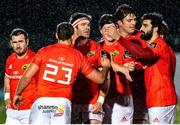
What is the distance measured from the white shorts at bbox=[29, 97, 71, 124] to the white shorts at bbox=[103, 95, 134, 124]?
5.43 feet

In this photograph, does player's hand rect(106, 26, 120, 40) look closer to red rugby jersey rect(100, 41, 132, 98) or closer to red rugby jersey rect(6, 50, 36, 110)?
red rugby jersey rect(100, 41, 132, 98)

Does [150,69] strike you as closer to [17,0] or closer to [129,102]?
[129,102]

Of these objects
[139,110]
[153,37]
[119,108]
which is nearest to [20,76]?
[119,108]

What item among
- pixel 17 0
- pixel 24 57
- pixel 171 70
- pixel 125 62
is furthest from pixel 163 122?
pixel 17 0

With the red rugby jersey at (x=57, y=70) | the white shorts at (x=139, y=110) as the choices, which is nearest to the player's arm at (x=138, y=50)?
the red rugby jersey at (x=57, y=70)

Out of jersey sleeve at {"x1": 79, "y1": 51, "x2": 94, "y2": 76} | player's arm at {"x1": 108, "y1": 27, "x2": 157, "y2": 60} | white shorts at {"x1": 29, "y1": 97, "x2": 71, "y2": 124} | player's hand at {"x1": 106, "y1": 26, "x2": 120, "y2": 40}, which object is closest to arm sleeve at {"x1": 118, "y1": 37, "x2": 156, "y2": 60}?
player's arm at {"x1": 108, "y1": 27, "x2": 157, "y2": 60}

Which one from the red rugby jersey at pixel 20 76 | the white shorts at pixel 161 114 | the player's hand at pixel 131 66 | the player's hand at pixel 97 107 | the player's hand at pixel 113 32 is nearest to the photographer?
the player's hand at pixel 113 32

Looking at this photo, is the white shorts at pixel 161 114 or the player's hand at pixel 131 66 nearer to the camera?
the white shorts at pixel 161 114

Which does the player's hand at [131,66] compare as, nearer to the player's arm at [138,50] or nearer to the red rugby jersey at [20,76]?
the player's arm at [138,50]

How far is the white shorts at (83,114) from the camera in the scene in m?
7.73

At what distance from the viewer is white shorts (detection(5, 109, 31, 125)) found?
8094 mm

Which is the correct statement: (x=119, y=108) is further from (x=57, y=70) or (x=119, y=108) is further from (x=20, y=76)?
(x=57, y=70)

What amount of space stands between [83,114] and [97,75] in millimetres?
1236

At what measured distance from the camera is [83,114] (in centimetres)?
777
